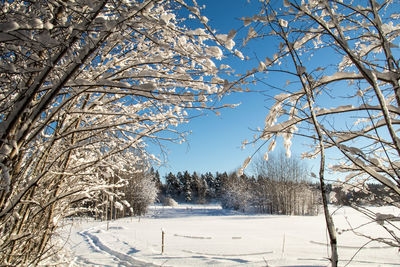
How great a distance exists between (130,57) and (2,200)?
5.88ft

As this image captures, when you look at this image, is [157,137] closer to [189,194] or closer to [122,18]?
[122,18]

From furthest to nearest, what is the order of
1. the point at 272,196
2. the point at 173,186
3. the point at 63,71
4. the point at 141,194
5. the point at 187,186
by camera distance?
the point at 173,186 < the point at 187,186 < the point at 272,196 < the point at 141,194 < the point at 63,71

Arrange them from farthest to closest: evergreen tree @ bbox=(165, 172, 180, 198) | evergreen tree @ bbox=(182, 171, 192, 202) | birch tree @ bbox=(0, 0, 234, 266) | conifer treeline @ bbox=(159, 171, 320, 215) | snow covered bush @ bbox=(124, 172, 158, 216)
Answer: evergreen tree @ bbox=(165, 172, 180, 198) → evergreen tree @ bbox=(182, 171, 192, 202) → conifer treeline @ bbox=(159, 171, 320, 215) → snow covered bush @ bbox=(124, 172, 158, 216) → birch tree @ bbox=(0, 0, 234, 266)


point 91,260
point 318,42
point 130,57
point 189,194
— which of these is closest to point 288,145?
point 318,42

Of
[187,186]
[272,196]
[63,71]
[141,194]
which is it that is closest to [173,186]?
[187,186]

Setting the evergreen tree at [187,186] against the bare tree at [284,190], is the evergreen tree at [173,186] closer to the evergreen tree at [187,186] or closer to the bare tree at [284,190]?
the evergreen tree at [187,186]

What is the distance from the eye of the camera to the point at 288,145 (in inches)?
98.6

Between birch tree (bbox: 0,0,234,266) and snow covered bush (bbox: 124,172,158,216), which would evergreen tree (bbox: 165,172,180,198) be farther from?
birch tree (bbox: 0,0,234,266)

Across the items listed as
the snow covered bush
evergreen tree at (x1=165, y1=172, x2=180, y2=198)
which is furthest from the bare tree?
evergreen tree at (x1=165, y1=172, x2=180, y2=198)

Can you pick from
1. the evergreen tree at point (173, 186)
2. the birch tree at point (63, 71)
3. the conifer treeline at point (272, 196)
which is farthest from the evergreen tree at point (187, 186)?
the birch tree at point (63, 71)

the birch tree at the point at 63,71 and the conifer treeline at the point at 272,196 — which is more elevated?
the birch tree at the point at 63,71

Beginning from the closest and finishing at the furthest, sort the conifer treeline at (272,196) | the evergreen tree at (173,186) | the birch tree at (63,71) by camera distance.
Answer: the birch tree at (63,71) < the conifer treeline at (272,196) < the evergreen tree at (173,186)

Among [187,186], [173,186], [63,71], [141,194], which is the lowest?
[173,186]

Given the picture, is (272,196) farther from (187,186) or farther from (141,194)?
(187,186)
